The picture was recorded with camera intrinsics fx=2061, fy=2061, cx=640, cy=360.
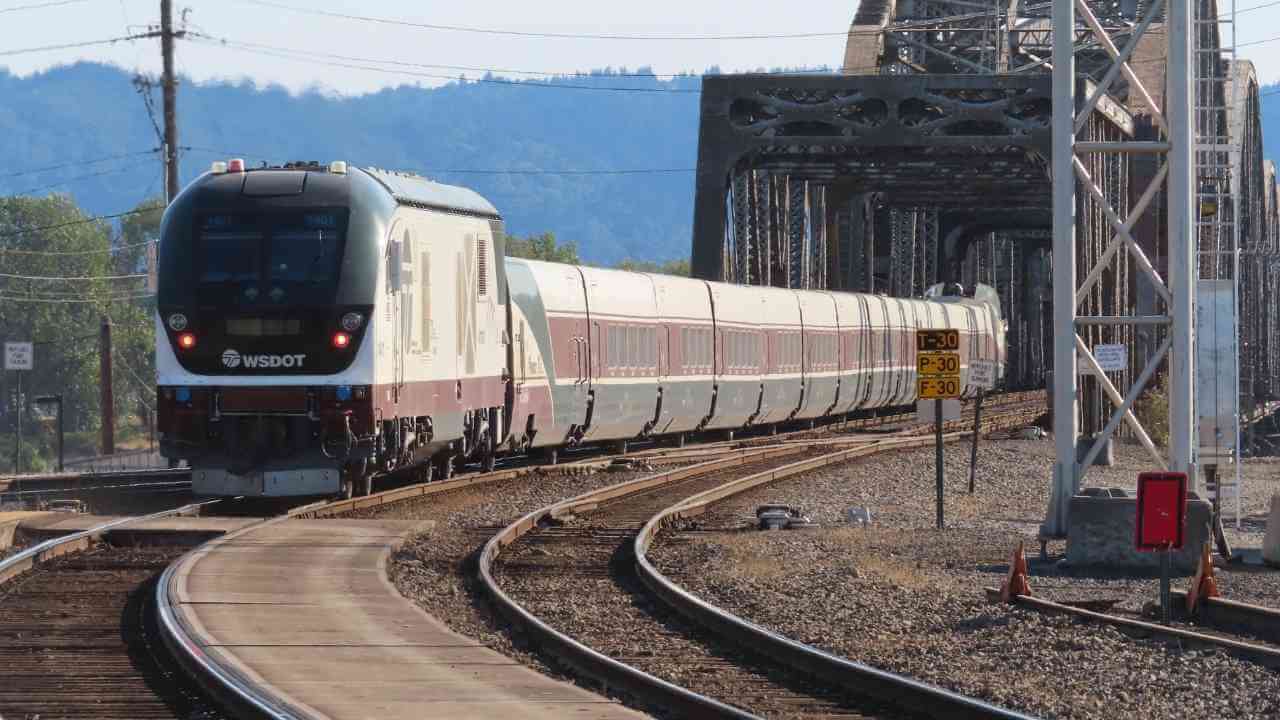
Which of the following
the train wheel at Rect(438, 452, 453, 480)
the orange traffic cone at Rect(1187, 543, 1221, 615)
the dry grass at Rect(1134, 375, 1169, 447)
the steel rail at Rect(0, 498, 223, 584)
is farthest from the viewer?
the dry grass at Rect(1134, 375, 1169, 447)

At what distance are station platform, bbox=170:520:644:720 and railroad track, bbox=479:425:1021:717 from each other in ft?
1.41

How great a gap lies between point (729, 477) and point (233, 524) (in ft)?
38.6

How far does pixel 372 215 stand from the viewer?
20.5 meters

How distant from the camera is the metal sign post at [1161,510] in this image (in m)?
13.9

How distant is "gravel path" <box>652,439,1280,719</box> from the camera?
10.8 metres

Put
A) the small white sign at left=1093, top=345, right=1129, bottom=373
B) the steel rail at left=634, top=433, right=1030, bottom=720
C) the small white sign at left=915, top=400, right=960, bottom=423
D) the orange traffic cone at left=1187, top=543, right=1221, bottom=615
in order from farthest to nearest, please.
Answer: the small white sign at left=915, top=400, right=960, bottom=423, the small white sign at left=1093, top=345, right=1129, bottom=373, the orange traffic cone at left=1187, top=543, right=1221, bottom=615, the steel rail at left=634, top=433, right=1030, bottom=720

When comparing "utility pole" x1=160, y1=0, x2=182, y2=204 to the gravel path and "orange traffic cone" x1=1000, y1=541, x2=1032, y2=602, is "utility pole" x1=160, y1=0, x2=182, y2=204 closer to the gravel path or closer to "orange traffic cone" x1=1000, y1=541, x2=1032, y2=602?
the gravel path

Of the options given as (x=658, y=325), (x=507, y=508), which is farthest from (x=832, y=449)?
(x=507, y=508)

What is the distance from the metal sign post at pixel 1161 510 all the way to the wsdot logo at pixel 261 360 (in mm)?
9181

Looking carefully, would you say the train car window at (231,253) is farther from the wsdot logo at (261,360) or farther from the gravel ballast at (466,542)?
the gravel ballast at (466,542)

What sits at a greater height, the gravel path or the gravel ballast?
the gravel ballast

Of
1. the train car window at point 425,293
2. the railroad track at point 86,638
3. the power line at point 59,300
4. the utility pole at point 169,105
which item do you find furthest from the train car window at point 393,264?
the power line at point 59,300

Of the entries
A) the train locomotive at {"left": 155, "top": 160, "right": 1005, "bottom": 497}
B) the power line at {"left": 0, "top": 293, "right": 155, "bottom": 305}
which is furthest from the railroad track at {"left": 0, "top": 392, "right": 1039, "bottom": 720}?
the power line at {"left": 0, "top": 293, "right": 155, "bottom": 305}

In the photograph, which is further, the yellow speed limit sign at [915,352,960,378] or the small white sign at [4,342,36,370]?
the small white sign at [4,342,36,370]
